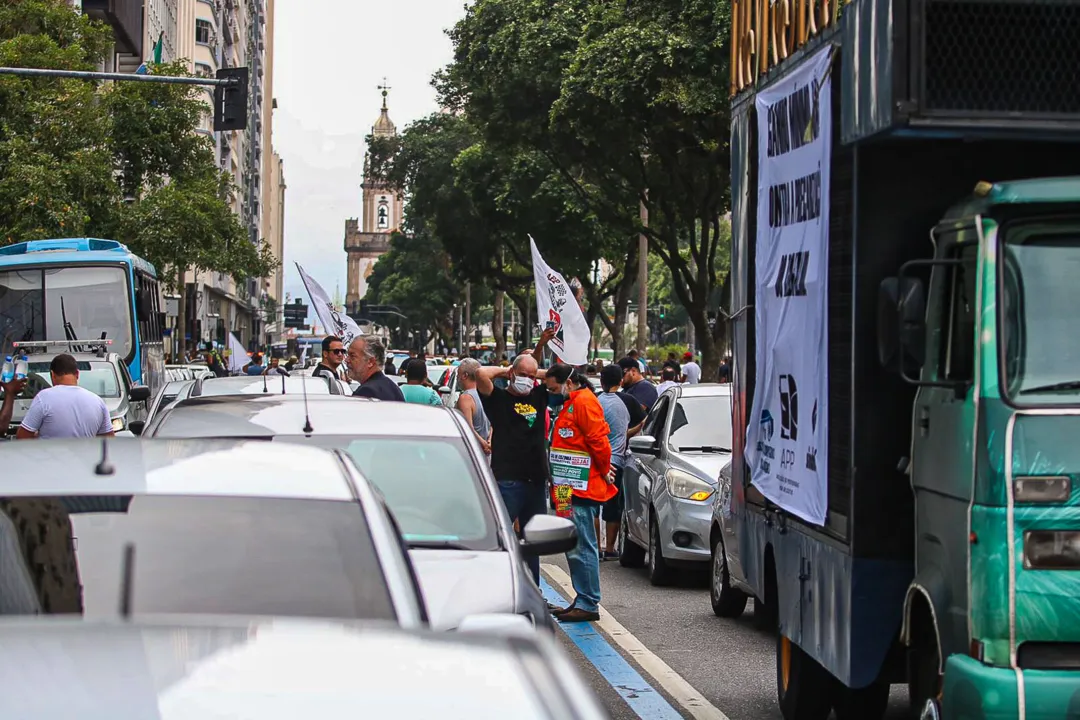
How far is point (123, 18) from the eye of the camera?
4925 centimetres

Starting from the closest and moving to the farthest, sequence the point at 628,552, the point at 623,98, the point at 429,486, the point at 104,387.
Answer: the point at 429,486, the point at 628,552, the point at 104,387, the point at 623,98

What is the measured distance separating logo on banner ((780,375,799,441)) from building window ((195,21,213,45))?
255 feet

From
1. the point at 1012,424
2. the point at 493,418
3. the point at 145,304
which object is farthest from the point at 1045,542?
the point at 145,304

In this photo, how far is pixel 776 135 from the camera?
25.8ft

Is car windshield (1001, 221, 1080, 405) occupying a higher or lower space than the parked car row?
higher

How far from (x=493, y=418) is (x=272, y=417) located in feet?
12.4

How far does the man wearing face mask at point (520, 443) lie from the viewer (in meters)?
11.1

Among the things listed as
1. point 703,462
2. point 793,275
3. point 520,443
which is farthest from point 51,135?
point 793,275

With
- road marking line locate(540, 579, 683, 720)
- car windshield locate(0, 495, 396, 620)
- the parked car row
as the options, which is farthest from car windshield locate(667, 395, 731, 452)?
car windshield locate(0, 495, 396, 620)

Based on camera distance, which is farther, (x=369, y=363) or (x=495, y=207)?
(x=495, y=207)

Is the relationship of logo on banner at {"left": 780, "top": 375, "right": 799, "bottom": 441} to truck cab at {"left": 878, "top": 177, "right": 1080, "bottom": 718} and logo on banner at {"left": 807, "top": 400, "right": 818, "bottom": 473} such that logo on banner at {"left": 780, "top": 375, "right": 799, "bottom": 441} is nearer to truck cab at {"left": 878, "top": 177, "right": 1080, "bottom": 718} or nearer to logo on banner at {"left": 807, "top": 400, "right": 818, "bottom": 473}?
logo on banner at {"left": 807, "top": 400, "right": 818, "bottom": 473}

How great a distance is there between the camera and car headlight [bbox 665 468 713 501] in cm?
1333

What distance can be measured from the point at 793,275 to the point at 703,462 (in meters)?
6.39

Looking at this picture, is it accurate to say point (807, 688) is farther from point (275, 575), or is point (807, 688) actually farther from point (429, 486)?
point (275, 575)
